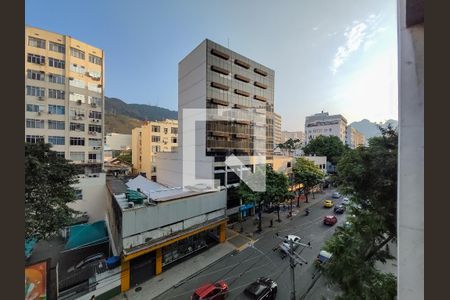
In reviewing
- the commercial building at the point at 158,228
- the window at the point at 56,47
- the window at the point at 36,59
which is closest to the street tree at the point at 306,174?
the commercial building at the point at 158,228

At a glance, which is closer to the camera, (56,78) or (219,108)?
(56,78)

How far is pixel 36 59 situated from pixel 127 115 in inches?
5125

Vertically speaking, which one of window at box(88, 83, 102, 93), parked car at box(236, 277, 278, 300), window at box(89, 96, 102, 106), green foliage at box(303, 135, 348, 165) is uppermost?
window at box(88, 83, 102, 93)

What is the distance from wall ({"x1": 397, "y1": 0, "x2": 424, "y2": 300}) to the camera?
3762 millimetres

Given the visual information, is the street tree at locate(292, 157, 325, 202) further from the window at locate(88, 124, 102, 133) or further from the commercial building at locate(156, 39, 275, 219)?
the window at locate(88, 124, 102, 133)

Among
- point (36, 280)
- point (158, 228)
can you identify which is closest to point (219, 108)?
point (158, 228)

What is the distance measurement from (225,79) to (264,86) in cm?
808

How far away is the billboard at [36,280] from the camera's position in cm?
693

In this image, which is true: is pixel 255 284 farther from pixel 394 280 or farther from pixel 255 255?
pixel 394 280

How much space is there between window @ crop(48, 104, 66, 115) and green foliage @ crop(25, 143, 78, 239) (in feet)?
47.3

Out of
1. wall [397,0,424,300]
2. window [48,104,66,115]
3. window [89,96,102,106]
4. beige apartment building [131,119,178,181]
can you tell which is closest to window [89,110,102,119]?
window [89,96,102,106]

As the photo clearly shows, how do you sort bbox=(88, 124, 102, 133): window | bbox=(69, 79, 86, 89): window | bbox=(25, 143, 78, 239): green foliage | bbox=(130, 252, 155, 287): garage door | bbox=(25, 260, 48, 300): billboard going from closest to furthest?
bbox=(25, 260, 48, 300): billboard < bbox=(25, 143, 78, 239): green foliage < bbox=(130, 252, 155, 287): garage door < bbox=(69, 79, 86, 89): window < bbox=(88, 124, 102, 133): window

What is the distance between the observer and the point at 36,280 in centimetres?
702

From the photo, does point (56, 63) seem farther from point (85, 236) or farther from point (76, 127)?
point (85, 236)
